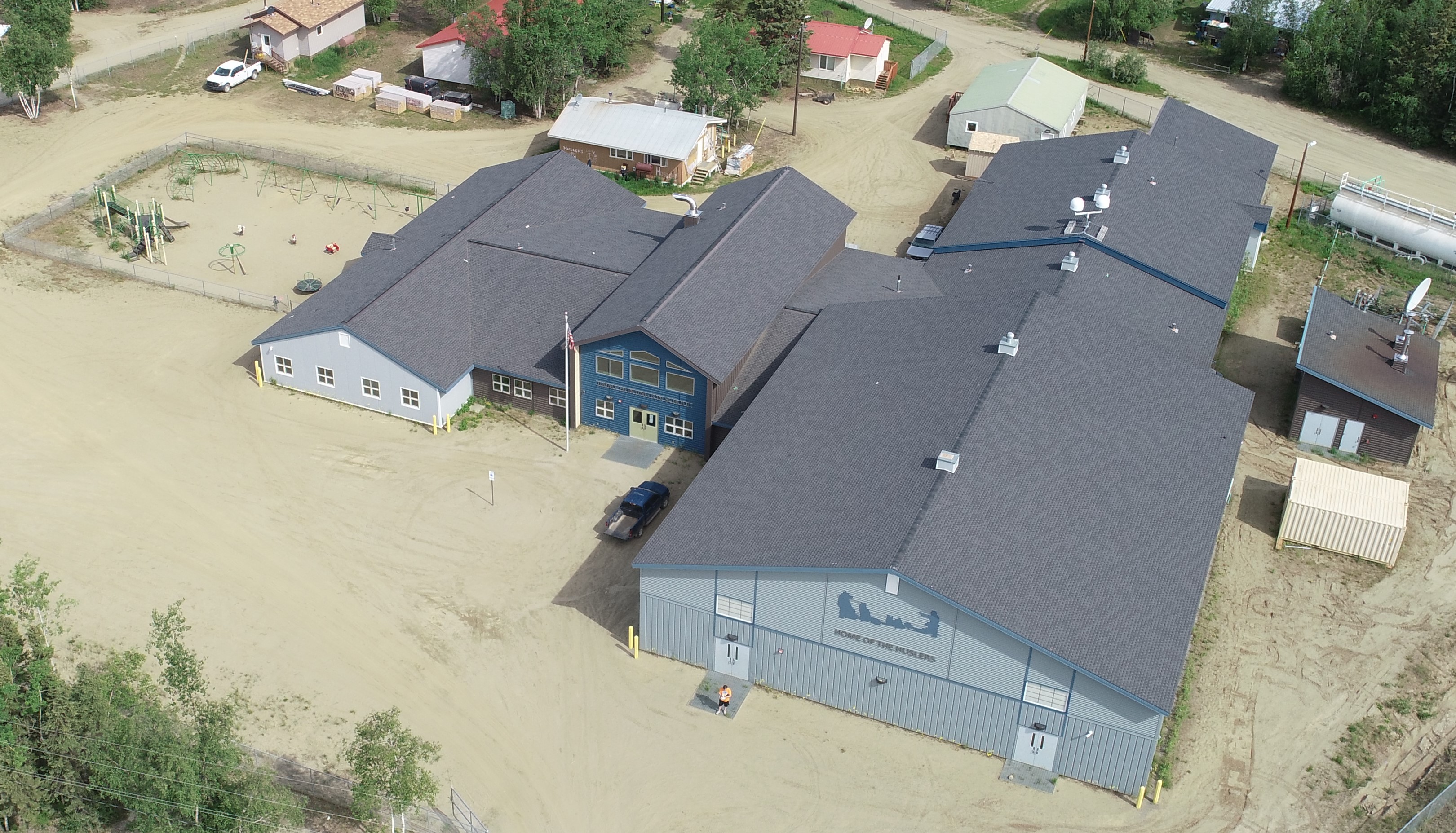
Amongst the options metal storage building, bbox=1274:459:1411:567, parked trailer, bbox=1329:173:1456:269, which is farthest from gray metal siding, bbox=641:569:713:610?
parked trailer, bbox=1329:173:1456:269

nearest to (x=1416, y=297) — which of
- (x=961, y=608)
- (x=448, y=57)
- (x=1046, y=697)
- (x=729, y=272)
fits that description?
(x=729, y=272)

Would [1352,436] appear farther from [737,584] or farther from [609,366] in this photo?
[609,366]

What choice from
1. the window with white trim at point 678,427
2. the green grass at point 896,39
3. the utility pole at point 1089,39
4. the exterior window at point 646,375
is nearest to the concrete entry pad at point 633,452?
the window with white trim at point 678,427

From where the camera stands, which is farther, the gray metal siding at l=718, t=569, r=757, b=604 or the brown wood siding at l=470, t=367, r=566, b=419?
the brown wood siding at l=470, t=367, r=566, b=419

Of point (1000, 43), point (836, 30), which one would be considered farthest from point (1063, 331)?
point (1000, 43)

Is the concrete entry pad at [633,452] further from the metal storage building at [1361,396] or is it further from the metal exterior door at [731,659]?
the metal storage building at [1361,396]

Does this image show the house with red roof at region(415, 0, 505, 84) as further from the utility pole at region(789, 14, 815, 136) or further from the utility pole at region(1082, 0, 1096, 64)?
the utility pole at region(1082, 0, 1096, 64)
